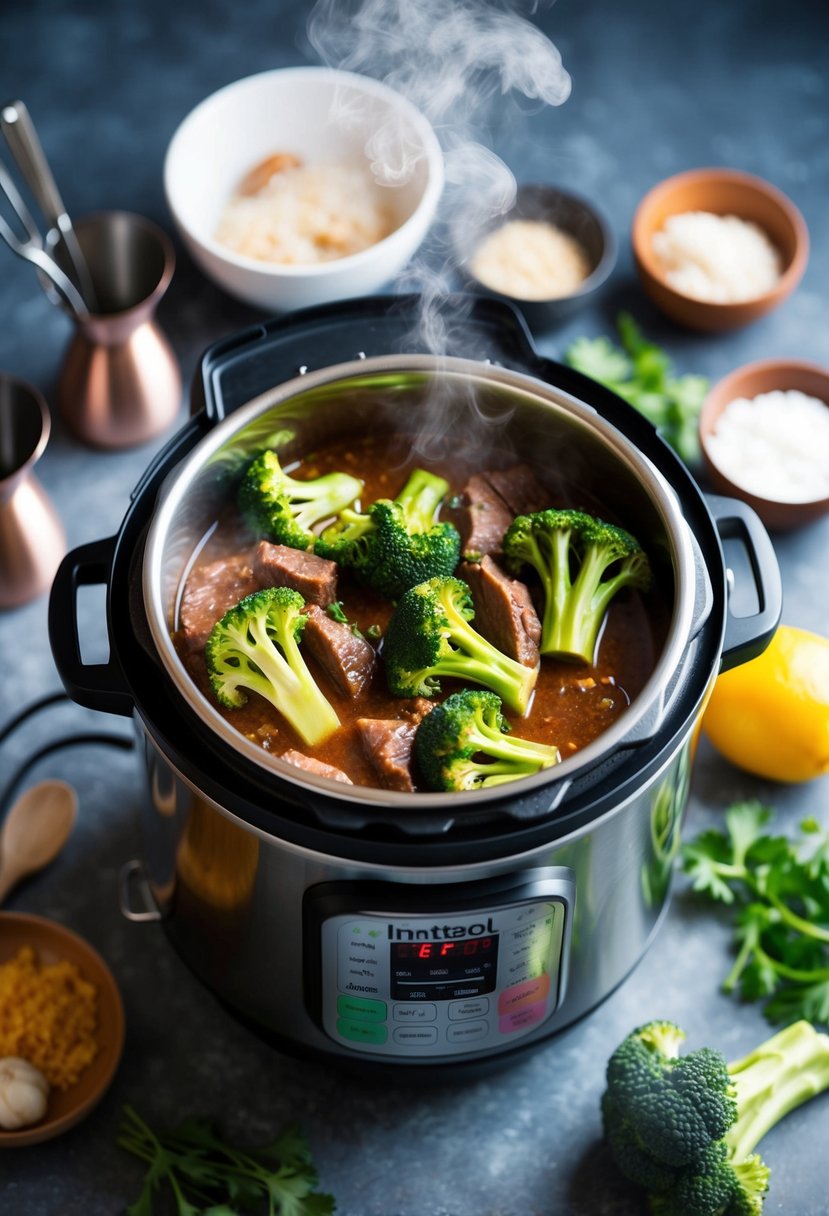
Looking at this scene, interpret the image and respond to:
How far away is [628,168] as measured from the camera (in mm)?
3727

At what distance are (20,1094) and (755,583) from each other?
1.56 metres

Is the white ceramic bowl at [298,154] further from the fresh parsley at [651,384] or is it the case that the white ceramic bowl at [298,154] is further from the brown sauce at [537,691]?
the brown sauce at [537,691]

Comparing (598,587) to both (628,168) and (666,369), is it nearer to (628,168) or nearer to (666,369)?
(666,369)

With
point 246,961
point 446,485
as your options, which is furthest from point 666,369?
point 246,961

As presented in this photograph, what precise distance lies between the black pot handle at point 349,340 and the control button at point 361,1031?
107cm

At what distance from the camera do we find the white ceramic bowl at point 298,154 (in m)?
3.14

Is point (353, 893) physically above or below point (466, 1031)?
above

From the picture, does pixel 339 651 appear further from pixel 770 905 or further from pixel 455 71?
pixel 455 71

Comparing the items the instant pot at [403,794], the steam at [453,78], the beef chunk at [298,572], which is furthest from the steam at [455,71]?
the beef chunk at [298,572]

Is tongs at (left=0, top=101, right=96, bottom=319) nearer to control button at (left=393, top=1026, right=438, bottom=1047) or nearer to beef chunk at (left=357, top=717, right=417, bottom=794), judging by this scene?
beef chunk at (left=357, top=717, right=417, bottom=794)

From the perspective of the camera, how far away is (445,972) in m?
1.96

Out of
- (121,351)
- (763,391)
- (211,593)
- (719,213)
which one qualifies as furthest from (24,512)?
(719,213)

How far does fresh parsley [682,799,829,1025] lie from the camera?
8.15ft

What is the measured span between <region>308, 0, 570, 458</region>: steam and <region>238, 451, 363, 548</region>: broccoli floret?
22.0 inches
